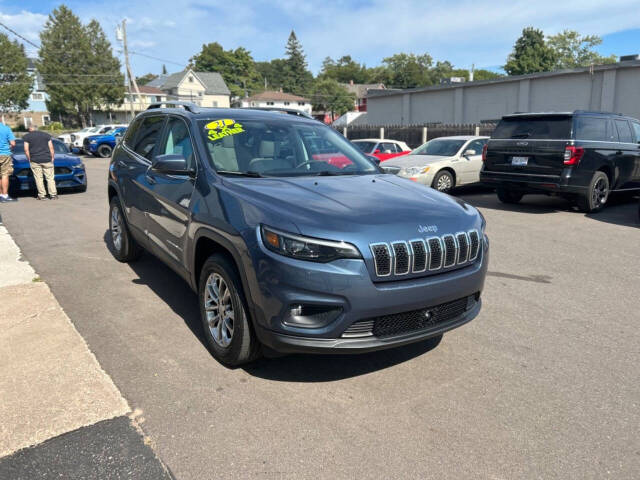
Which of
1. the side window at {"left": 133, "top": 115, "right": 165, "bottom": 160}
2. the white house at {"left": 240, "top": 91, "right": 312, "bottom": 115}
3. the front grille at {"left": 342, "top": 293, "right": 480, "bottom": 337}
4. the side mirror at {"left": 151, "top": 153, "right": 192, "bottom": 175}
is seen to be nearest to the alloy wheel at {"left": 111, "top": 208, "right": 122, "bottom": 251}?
the side window at {"left": 133, "top": 115, "right": 165, "bottom": 160}

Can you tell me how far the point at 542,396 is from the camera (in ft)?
10.6

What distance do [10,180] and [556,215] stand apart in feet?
39.6

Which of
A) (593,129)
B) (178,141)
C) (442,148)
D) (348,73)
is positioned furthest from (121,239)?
(348,73)

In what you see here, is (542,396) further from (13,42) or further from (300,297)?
(13,42)

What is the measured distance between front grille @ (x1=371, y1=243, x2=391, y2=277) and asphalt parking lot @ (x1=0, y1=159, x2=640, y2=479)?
33.1 inches

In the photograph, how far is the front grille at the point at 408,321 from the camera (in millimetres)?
2977

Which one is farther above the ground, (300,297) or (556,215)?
(300,297)

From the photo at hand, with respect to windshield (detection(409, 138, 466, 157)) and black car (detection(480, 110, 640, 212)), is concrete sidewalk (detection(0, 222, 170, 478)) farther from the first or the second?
windshield (detection(409, 138, 466, 157))

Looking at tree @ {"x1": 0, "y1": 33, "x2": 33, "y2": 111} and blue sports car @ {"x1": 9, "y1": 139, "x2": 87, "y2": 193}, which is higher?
tree @ {"x1": 0, "y1": 33, "x2": 33, "y2": 111}

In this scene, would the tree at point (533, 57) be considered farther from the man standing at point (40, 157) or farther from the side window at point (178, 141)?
the side window at point (178, 141)

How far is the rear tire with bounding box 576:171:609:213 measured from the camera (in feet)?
31.4

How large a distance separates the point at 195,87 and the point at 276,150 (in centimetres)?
8532

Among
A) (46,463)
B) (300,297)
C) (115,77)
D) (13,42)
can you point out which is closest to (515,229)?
(300,297)

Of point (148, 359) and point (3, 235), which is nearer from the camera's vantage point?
point (148, 359)
